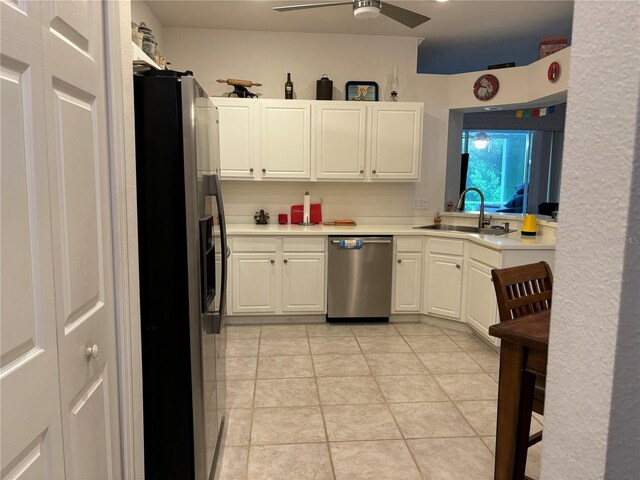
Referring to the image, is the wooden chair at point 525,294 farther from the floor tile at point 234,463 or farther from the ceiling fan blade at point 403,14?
the ceiling fan blade at point 403,14

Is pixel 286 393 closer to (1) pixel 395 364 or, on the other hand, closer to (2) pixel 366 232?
(1) pixel 395 364

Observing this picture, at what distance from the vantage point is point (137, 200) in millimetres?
1637

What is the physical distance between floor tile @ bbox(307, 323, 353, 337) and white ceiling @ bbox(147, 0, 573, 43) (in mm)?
2912

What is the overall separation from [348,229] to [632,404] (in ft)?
12.6

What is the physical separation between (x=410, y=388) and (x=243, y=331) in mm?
1798

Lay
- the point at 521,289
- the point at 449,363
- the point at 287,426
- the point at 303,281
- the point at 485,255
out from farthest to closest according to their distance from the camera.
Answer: the point at 303,281 < the point at 485,255 < the point at 449,363 < the point at 287,426 < the point at 521,289

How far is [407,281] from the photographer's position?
4.46 m

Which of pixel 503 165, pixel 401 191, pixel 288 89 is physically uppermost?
pixel 288 89

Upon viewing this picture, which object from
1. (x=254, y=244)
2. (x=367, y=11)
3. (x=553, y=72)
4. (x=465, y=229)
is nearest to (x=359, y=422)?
(x=254, y=244)

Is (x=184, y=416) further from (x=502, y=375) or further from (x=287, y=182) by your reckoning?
(x=287, y=182)

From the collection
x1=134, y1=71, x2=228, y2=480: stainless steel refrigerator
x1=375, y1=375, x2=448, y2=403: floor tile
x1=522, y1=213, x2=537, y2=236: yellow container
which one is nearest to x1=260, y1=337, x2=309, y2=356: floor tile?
x1=375, y1=375, x2=448, y2=403: floor tile

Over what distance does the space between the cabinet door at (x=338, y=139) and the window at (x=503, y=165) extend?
14.5 feet

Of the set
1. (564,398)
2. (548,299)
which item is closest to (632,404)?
(564,398)

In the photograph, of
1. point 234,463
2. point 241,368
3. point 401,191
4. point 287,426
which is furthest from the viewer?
point 401,191
